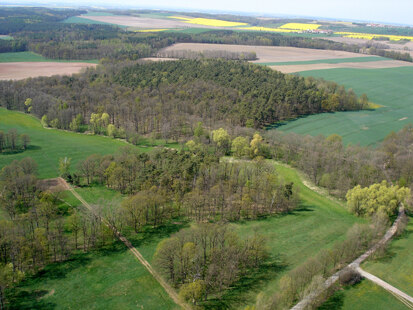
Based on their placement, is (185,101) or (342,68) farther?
(342,68)

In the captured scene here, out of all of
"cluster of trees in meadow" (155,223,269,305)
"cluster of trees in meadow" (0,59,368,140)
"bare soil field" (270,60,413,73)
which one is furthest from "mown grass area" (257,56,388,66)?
"cluster of trees in meadow" (155,223,269,305)

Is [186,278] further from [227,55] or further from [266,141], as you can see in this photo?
[227,55]

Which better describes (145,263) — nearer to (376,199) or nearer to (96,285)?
(96,285)

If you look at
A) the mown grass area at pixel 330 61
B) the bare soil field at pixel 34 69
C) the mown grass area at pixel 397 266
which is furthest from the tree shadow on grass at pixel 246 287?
the mown grass area at pixel 330 61

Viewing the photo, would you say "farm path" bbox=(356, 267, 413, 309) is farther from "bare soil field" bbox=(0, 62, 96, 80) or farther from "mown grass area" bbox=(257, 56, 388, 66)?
"mown grass area" bbox=(257, 56, 388, 66)

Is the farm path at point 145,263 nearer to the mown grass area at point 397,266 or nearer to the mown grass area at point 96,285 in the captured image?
the mown grass area at point 96,285

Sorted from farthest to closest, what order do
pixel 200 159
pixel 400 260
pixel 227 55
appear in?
pixel 227 55 → pixel 200 159 → pixel 400 260

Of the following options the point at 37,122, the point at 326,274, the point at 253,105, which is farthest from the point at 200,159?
the point at 37,122
